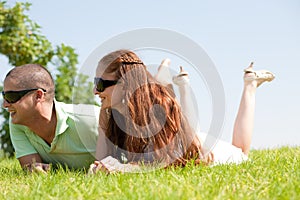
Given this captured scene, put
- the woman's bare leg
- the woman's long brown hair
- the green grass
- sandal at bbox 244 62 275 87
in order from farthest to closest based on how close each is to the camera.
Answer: sandal at bbox 244 62 275 87, the woman's bare leg, the woman's long brown hair, the green grass

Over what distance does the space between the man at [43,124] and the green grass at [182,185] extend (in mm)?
684

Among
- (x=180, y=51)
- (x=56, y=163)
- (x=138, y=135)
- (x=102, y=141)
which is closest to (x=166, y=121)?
(x=138, y=135)

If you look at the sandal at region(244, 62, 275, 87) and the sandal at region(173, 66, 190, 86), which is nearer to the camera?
the sandal at region(173, 66, 190, 86)

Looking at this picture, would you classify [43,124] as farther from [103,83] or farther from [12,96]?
[103,83]

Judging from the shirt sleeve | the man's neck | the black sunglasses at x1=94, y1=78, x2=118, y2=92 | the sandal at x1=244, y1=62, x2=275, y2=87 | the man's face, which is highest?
the sandal at x1=244, y1=62, x2=275, y2=87

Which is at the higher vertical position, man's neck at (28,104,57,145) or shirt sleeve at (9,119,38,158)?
man's neck at (28,104,57,145)

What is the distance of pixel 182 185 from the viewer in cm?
235

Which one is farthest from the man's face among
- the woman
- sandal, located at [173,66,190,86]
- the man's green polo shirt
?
sandal, located at [173,66,190,86]

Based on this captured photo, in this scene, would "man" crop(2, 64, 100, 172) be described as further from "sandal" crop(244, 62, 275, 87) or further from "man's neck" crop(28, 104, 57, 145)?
"sandal" crop(244, 62, 275, 87)

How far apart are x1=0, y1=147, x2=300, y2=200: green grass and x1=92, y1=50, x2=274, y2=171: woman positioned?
312 mm

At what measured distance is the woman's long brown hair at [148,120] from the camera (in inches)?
133

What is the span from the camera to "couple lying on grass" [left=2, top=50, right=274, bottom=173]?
3387 millimetres

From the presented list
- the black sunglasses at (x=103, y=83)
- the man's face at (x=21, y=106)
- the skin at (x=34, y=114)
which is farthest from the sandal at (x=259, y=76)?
the man's face at (x=21, y=106)

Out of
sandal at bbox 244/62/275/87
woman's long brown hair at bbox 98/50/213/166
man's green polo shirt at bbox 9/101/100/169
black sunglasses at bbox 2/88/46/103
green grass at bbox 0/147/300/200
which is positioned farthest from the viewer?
sandal at bbox 244/62/275/87
